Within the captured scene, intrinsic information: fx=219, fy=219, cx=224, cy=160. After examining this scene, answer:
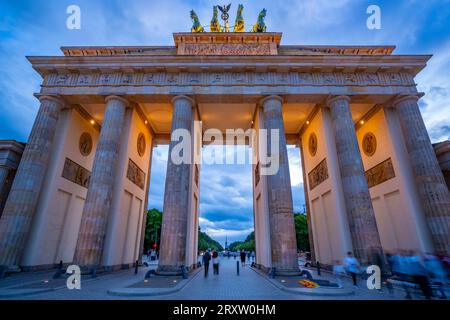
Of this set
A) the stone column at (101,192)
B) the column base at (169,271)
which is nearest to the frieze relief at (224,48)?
the stone column at (101,192)

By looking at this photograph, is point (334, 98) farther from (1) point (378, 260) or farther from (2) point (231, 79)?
(1) point (378, 260)

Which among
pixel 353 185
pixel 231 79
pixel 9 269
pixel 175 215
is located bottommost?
pixel 9 269

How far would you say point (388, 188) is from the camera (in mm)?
15086

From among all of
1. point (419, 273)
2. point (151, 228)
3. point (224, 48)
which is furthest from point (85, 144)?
point (151, 228)

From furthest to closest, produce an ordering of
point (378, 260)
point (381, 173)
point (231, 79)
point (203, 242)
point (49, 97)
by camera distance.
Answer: point (203, 242) < point (381, 173) < point (231, 79) < point (49, 97) < point (378, 260)

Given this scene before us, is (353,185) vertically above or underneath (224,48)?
underneath

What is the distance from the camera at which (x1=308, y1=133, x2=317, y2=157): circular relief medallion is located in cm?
1778

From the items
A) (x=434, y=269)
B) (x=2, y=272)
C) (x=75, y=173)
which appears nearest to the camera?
(x=434, y=269)

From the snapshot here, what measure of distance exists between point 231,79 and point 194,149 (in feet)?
18.4

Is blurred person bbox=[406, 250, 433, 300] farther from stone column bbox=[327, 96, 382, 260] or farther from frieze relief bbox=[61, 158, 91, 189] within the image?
frieze relief bbox=[61, 158, 91, 189]

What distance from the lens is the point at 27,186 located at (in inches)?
497

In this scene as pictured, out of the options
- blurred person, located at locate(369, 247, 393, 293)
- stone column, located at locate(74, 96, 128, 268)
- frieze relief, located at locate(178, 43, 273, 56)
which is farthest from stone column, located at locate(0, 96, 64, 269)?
blurred person, located at locate(369, 247, 393, 293)

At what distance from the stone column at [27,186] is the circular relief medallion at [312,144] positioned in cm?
1889

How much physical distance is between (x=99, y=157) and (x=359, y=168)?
15.7m
